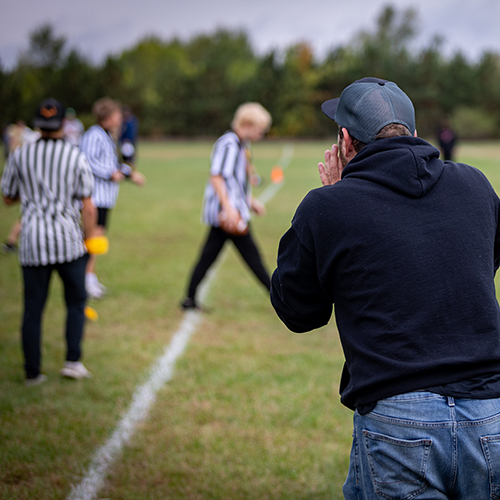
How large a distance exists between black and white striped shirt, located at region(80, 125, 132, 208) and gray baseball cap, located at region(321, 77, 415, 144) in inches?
196

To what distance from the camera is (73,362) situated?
456cm

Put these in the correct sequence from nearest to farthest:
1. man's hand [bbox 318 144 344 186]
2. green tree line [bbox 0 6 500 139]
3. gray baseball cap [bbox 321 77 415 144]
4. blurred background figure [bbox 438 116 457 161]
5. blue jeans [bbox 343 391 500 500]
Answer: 1. blue jeans [bbox 343 391 500 500]
2. gray baseball cap [bbox 321 77 415 144]
3. man's hand [bbox 318 144 344 186]
4. blurred background figure [bbox 438 116 457 161]
5. green tree line [bbox 0 6 500 139]

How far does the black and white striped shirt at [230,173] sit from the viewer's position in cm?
572

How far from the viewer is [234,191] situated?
5898mm

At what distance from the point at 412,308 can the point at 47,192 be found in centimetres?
330

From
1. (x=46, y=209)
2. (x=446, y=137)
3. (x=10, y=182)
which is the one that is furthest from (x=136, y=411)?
(x=446, y=137)

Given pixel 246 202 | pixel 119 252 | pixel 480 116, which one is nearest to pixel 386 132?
pixel 246 202

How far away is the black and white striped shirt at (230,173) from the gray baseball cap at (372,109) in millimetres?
3895

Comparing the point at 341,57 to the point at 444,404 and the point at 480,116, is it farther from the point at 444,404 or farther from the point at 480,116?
the point at 444,404

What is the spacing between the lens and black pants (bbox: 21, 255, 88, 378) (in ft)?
14.1

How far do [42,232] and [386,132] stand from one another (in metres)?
3.13

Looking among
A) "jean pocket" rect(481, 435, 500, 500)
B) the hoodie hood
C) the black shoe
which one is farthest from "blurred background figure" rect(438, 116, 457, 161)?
A: "jean pocket" rect(481, 435, 500, 500)

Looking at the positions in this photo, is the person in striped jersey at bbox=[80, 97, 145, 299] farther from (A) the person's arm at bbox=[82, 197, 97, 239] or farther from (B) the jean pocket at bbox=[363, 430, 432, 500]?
(B) the jean pocket at bbox=[363, 430, 432, 500]

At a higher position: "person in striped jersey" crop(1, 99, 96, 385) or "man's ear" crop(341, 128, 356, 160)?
"man's ear" crop(341, 128, 356, 160)
